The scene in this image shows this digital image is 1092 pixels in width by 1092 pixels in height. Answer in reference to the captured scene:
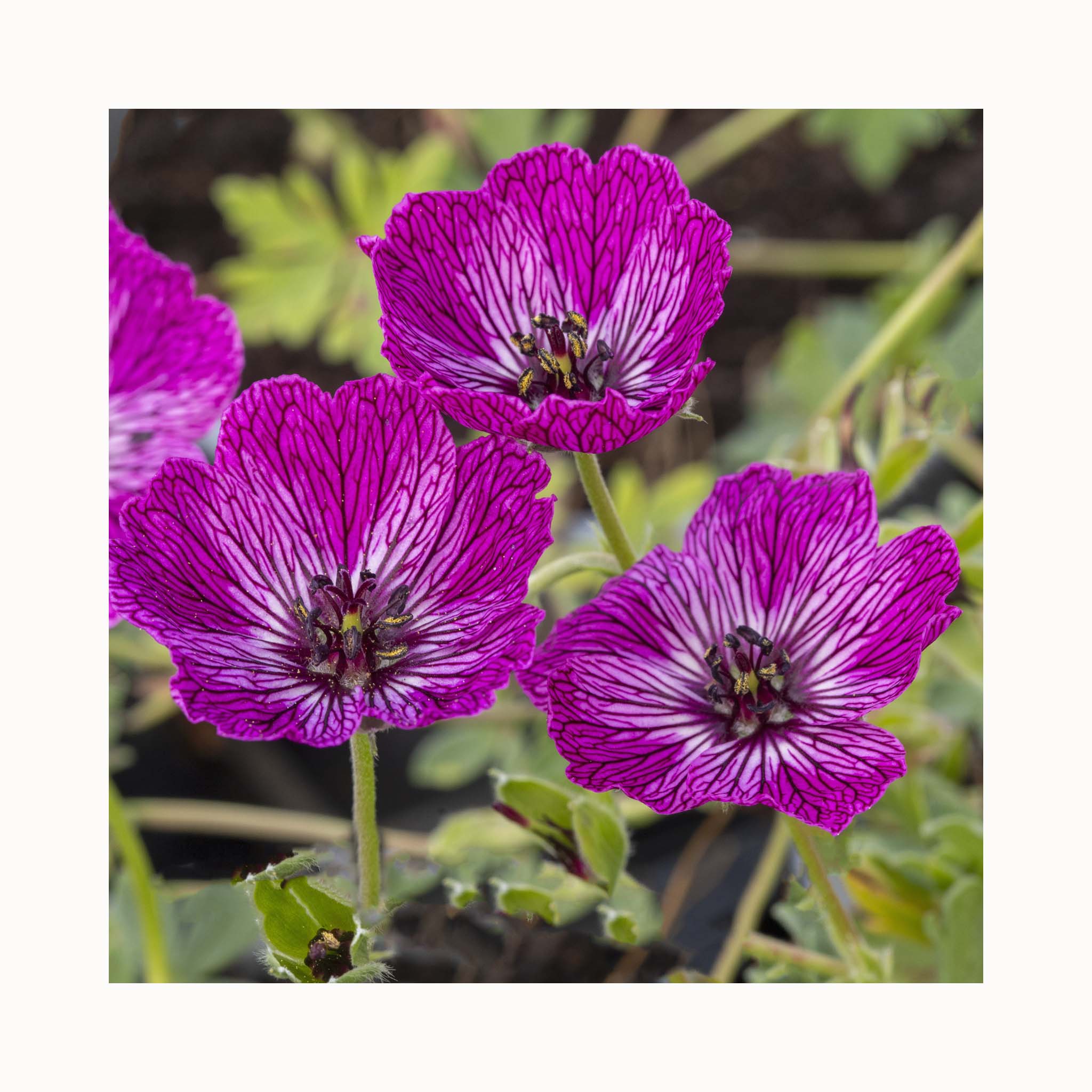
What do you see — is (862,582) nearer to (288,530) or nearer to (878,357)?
(288,530)

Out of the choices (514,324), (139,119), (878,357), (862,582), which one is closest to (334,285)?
(139,119)

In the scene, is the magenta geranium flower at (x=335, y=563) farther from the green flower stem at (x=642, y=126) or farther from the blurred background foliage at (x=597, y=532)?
the green flower stem at (x=642, y=126)

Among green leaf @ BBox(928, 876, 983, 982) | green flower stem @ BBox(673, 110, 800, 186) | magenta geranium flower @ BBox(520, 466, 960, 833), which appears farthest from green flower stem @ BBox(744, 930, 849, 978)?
green flower stem @ BBox(673, 110, 800, 186)

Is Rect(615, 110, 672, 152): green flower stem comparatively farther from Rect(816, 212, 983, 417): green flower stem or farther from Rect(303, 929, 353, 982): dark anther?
Rect(303, 929, 353, 982): dark anther

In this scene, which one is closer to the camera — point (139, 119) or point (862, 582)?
point (862, 582)

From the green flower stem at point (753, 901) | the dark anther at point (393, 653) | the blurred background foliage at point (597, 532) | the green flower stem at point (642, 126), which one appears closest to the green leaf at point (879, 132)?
the blurred background foliage at point (597, 532)

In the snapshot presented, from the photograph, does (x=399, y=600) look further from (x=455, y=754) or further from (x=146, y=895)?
(x=455, y=754)
